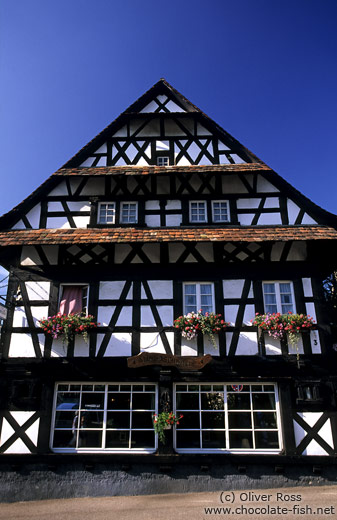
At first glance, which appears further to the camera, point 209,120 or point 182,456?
point 209,120

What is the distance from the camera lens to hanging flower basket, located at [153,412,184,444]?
9758 mm

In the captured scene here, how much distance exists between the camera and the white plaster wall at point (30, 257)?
11.6 metres

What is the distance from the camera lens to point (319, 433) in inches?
387

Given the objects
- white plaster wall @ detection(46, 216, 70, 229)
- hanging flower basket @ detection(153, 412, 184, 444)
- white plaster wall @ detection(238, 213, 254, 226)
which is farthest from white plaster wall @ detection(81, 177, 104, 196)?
hanging flower basket @ detection(153, 412, 184, 444)

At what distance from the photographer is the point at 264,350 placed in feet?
34.4

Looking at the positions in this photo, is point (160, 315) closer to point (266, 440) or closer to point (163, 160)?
point (266, 440)

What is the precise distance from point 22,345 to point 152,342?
3.75m

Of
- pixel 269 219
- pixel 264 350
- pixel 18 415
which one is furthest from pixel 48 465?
pixel 269 219

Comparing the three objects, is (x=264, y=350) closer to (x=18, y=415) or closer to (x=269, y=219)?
(x=269, y=219)

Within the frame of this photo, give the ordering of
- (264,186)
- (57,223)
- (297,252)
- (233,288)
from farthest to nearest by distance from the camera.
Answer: (264,186)
(57,223)
(297,252)
(233,288)

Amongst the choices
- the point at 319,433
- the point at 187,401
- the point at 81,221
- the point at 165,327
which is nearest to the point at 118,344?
the point at 165,327

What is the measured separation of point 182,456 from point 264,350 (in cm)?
355

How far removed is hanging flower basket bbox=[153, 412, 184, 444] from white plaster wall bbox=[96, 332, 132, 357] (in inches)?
74.1

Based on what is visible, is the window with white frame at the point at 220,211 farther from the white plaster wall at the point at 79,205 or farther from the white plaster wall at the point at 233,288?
the white plaster wall at the point at 79,205
